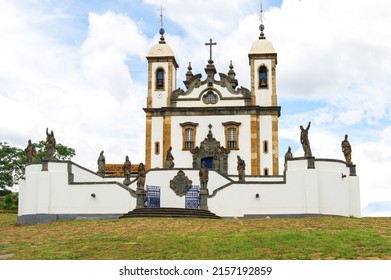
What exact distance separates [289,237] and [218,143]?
78.9ft

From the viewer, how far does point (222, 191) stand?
3300cm

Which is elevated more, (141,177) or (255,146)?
(255,146)

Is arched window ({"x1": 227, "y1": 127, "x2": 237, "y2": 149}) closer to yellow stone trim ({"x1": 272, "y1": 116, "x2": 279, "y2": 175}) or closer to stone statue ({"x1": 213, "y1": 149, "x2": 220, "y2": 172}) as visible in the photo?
stone statue ({"x1": 213, "y1": 149, "x2": 220, "y2": 172})

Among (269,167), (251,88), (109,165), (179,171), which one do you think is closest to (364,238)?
(179,171)

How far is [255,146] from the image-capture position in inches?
1726

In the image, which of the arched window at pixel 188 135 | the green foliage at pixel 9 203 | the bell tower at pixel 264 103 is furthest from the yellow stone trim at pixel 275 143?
the green foliage at pixel 9 203

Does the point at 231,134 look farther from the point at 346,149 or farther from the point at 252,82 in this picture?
the point at 346,149

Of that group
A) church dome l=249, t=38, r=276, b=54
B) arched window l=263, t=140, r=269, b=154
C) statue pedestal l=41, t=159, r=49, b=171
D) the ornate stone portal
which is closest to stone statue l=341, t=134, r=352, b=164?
arched window l=263, t=140, r=269, b=154

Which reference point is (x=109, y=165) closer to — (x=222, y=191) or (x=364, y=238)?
(x=222, y=191)

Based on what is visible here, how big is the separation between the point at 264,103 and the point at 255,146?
3.52m

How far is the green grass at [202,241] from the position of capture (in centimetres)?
1744

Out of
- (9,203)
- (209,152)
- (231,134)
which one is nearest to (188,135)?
(209,152)

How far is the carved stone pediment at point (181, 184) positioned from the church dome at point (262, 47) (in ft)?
51.6

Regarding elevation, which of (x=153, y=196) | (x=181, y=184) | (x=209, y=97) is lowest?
(x=153, y=196)
